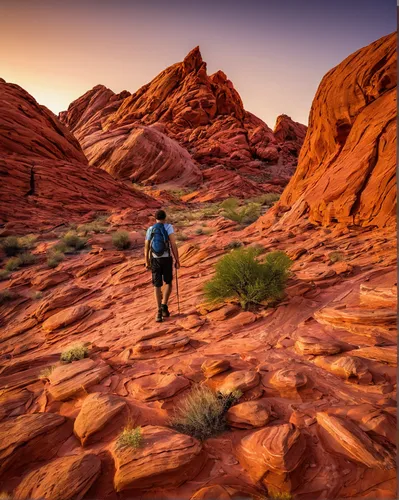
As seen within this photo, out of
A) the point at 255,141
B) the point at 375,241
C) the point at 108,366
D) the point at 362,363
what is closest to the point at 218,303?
the point at 108,366

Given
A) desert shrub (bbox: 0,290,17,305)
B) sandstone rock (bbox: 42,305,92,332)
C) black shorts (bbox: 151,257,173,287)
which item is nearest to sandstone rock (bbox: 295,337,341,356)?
black shorts (bbox: 151,257,173,287)

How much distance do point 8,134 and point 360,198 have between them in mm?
26172

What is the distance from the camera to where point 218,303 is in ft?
18.1

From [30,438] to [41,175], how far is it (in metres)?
22.9

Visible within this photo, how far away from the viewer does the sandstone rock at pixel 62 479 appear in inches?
81.6

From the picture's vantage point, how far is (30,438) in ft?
8.49

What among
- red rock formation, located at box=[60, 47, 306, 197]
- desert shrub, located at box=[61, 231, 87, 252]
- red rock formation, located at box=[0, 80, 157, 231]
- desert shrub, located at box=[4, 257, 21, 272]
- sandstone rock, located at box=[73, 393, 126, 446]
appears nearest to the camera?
sandstone rock, located at box=[73, 393, 126, 446]

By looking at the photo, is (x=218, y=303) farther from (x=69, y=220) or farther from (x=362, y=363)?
(x=69, y=220)

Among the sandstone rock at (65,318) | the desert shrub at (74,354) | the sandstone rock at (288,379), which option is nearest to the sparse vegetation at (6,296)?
the sandstone rock at (65,318)

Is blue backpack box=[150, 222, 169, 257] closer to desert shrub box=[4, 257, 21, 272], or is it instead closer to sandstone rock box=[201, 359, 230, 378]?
sandstone rock box=[201, 359, 230, 378]

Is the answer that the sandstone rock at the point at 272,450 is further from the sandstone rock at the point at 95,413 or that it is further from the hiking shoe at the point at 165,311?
the hiking shoe at the point at 165,311

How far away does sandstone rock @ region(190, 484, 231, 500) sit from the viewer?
192 centimetres

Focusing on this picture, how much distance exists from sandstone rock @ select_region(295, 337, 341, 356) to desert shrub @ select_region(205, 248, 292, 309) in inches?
55.4

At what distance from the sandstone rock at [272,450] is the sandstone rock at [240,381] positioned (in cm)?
59
